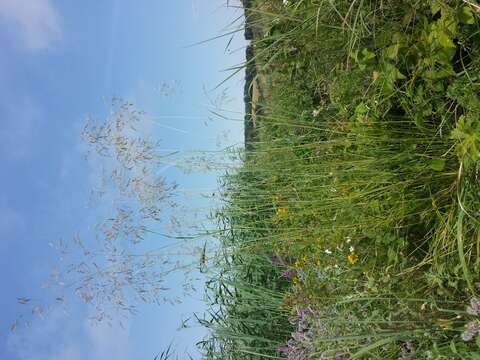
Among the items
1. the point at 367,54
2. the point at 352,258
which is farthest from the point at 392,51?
the point at 352,258

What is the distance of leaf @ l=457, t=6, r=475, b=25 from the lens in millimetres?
Result: 2020

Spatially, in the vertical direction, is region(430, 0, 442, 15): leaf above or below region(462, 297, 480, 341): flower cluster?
above

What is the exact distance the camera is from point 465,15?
204 centimetres

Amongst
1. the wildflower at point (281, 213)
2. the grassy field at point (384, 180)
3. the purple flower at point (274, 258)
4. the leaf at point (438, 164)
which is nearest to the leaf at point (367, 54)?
the grassy field at point (384, 180)

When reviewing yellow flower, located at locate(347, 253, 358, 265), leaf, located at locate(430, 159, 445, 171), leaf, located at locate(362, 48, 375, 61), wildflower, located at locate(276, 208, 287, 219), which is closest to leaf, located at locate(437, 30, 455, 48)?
leaf, located at locate(362, 48, 375, 61)

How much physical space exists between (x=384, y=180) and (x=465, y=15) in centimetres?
77

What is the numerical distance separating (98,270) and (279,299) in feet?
3.93

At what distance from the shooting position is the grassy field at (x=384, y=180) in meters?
2.14

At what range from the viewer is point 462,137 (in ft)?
6.65

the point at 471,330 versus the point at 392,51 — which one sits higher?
the point at 392,51

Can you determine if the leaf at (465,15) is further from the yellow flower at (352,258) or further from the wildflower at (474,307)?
the yellow flower at (352,258)

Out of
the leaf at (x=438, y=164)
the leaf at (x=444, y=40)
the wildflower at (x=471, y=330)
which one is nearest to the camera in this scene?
the wildflower at (x=471, y=330)

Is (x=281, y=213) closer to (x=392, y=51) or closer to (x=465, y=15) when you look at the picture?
(x=392, y=51)

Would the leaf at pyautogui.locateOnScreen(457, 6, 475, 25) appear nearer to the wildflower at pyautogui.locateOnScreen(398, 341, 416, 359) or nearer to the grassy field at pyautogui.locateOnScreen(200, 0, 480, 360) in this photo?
the grassy field at pyautogui.locateOnScreen(200, 0, 480, 360)
